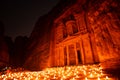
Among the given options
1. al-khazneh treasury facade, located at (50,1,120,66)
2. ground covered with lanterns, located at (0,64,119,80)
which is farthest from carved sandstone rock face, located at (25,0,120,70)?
ground covered with lanterns, located at (0,64,119,80)

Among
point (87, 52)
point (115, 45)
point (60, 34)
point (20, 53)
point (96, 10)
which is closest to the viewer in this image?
point (115, 45)

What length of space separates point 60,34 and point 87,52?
5.44 metres

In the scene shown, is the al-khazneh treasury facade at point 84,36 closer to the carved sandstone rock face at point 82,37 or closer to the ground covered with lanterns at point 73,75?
the carved sandstone rock face at point 82,37

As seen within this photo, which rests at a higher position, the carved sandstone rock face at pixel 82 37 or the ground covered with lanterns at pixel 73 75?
the carved sandstone rock face at pixel 82 37

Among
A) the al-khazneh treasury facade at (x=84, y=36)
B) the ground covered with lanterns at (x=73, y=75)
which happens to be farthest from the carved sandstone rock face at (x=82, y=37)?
the ground covered with lanterns at (x=73, y=75)

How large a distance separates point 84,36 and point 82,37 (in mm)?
279

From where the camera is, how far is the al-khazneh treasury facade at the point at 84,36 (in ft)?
23.8

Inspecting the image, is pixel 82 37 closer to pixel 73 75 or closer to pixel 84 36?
pixel 84 36

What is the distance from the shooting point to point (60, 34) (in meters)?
16.4

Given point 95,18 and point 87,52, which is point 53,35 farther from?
point 95,18

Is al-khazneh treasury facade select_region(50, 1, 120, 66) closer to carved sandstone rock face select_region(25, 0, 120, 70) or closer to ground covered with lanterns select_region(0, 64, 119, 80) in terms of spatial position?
carved sandstone rock face select_region(25, 0, 120, 70)

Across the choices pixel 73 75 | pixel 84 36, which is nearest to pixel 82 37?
pixel 84 36

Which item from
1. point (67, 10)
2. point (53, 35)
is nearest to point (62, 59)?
point (53, 35)

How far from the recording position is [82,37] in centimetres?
1335
